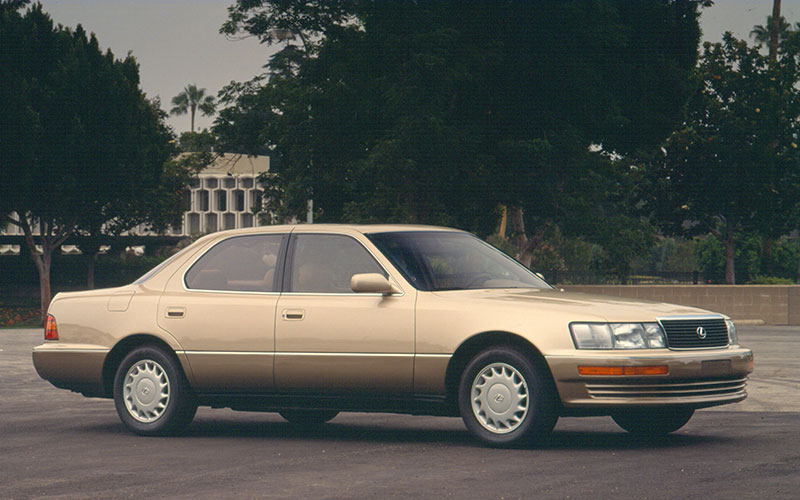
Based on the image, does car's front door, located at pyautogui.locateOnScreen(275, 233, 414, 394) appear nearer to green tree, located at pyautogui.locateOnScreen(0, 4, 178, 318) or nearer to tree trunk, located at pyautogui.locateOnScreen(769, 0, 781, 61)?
green tree, located at pyautogui.locateOnScreen(0, 4, 178, 318)

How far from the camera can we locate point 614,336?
8.62 m

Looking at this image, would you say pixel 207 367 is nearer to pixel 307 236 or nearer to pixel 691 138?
pixel 307 236

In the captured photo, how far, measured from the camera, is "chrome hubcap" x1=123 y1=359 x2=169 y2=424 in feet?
33.1

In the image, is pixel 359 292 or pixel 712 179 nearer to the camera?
pixel 359 292

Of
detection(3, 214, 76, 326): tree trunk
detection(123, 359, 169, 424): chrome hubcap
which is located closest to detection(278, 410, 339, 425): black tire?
detection(123, 359, 169, 424): chrome hubcap

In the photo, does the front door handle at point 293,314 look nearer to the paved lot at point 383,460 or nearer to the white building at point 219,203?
the paved lot at point 383,460

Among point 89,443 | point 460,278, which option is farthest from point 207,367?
point 460,278

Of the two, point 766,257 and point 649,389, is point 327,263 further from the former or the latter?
point 766,257

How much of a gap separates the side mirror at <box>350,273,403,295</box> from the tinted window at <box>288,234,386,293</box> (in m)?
0.37

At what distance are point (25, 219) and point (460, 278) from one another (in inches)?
1489

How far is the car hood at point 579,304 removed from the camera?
8.73 meters

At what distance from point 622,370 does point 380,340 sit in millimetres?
1812

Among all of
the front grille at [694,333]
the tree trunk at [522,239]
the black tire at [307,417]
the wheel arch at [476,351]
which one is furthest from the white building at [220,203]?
the front grille at [694,333]

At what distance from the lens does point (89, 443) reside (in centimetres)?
968
